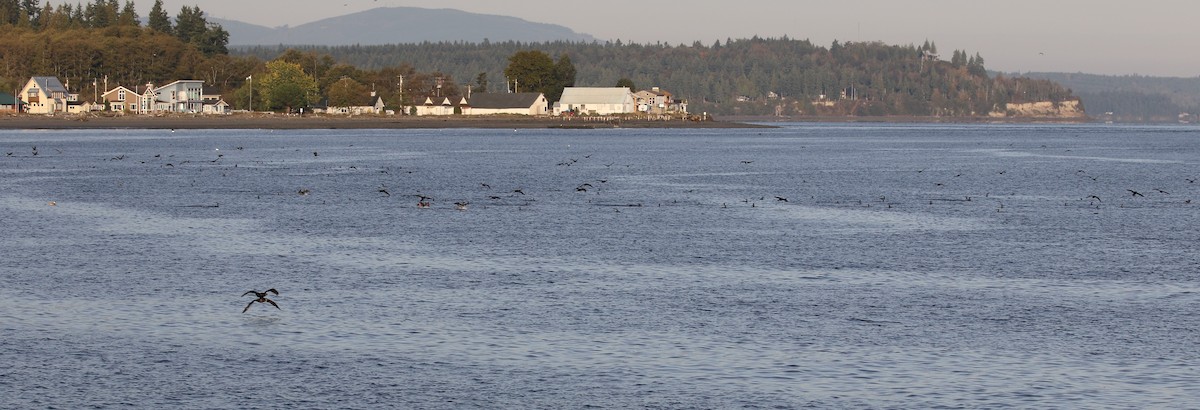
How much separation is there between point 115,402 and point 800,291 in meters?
15.2

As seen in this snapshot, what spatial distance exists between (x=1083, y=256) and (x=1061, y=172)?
53284 mm

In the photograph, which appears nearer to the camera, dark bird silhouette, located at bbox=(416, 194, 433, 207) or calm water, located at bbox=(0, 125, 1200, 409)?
calm water, located at bbox=(0, 125, 1200, 409)

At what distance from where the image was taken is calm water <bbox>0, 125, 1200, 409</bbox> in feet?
67.7

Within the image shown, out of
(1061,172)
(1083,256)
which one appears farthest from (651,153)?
(1083,256)

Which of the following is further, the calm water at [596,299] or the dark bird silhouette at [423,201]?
the dark bird silhouette at [423,201]

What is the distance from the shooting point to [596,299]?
28.8 meters

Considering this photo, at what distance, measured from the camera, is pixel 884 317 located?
26.6 m

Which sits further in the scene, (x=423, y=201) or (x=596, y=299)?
(x=423, y=201)

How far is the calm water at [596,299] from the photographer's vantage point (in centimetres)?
2064

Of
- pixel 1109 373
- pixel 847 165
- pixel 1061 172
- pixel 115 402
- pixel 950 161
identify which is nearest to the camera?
pixel 115 402

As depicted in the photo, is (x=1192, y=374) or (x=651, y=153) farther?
(x=651, y=153)

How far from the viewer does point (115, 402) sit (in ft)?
63.5

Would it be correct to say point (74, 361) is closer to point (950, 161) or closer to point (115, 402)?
point (115, 402)

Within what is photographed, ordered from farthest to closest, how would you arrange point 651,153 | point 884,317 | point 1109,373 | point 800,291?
point 651,153 → point 800,291 → point 884,317 → point 1109,373
